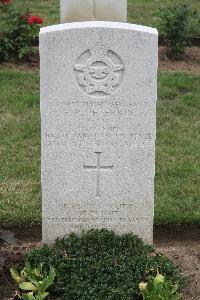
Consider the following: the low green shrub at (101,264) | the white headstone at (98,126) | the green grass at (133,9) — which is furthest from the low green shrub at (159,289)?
the green grass at (133,9)

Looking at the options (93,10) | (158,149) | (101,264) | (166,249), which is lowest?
(166,249)

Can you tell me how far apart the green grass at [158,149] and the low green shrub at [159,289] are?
125 centimetres

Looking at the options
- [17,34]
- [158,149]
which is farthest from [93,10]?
[17,34]

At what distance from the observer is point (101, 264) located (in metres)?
5.07

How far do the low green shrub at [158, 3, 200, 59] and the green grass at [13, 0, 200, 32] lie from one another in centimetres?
122

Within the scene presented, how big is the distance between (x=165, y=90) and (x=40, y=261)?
434 cm

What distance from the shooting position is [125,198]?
212 inches

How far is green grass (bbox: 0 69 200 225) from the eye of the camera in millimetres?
6234

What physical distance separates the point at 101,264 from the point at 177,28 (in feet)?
18.7

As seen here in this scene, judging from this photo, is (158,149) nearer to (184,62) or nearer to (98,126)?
(98,126)


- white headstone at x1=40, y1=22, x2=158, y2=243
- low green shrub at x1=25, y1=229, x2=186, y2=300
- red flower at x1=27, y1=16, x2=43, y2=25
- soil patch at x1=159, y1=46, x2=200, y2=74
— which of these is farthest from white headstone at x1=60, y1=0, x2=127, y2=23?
low green shrub at x1=25, y1=229, x2=186, y2=300

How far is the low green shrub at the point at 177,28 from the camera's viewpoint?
10.1 m

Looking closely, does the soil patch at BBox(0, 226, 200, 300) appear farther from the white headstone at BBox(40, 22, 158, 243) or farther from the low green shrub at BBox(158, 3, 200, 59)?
the low green shrub at BBox(158, 3, 200, 59)

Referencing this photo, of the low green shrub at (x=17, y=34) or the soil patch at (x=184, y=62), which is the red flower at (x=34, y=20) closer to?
the low green shrub at (x=17, y=34)
